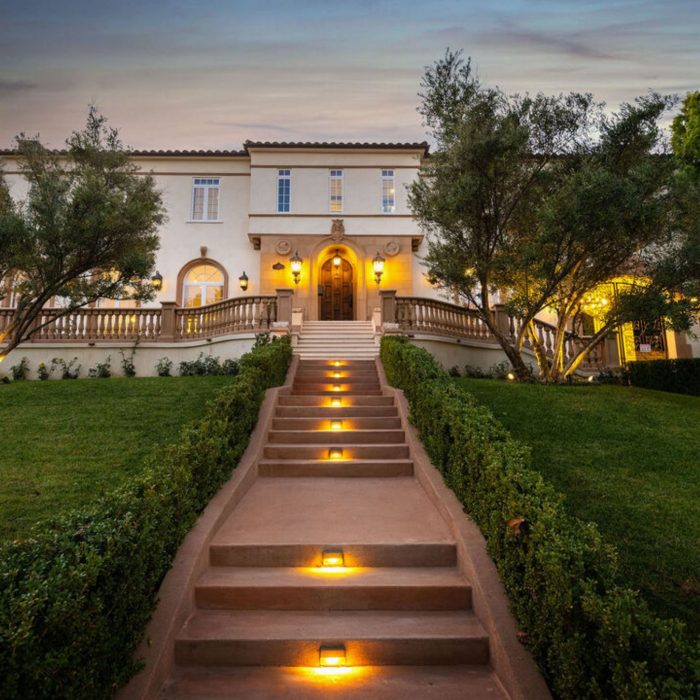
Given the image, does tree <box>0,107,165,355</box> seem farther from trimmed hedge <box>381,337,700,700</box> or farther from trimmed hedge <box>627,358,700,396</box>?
trimmed hedge <box>627,358,700,396</box>

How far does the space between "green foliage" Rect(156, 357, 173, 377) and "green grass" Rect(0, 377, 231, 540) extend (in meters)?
2.88

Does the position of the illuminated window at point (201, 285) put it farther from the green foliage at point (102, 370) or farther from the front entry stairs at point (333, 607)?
the front entry stairs at point (333, 607)

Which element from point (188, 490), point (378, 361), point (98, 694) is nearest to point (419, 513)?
point (188, 490)

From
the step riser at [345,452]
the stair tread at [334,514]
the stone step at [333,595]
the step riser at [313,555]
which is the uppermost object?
the step riser at [345,452]

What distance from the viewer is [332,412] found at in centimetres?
911

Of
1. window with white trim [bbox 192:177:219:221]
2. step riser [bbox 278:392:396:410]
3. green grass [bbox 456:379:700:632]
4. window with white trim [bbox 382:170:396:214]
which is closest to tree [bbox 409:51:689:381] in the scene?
green grass [bbox 456:379:700:632]

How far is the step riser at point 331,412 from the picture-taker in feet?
29.7

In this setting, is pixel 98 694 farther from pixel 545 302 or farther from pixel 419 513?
pixel 545 302

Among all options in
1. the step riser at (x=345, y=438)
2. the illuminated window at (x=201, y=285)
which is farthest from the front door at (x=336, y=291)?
the step riser at (x=345, y=438)

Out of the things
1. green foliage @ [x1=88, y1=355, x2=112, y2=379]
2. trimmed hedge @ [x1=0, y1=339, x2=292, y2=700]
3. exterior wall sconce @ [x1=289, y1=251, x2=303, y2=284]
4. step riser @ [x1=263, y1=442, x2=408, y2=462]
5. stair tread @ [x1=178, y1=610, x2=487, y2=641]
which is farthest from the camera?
exterior wall sconce @ [x1=289, y1=251, x2=303, y2=284]

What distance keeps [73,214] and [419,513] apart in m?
9.65

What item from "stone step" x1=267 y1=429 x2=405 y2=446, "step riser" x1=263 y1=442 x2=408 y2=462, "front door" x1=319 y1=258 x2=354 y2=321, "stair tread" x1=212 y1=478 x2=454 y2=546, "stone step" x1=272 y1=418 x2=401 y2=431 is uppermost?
"front door" x1=319 y1=258 x2=354 y2=321

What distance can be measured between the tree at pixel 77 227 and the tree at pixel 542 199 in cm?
759

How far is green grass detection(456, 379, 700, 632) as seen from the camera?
13.8 feet
